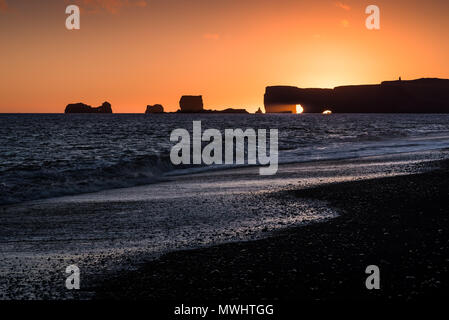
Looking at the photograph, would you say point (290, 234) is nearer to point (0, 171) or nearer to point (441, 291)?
point (441, 291)

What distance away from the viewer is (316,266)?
5.76 metres

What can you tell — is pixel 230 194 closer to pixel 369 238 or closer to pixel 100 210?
pixel 100 210

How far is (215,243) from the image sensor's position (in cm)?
736

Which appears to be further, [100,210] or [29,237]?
[100,210]

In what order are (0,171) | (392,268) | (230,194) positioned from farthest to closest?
Result: (0,171), (230,194), (392,268)

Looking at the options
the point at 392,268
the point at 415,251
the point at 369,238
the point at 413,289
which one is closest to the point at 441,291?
the point at 413,289

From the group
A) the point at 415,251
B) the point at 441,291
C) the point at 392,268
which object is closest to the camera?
the point at 441,291

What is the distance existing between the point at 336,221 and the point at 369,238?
62.7 inches

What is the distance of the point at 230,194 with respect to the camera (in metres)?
13.1

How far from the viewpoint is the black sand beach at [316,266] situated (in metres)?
4.90

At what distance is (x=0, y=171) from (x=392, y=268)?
68.0ft

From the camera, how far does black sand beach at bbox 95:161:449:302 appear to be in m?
4.90

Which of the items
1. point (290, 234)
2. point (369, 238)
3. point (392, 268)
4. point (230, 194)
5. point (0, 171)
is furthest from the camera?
point (0, 171)

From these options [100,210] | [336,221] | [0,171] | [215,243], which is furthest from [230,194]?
[0,171]
